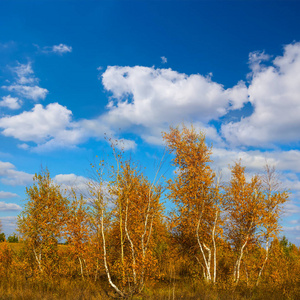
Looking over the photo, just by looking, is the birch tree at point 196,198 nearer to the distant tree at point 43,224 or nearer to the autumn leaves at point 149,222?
the autumn leaves at point 149,222

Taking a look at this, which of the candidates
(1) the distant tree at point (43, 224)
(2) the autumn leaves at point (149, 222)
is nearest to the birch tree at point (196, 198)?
(2) the autumn leaves at point (149, 222)

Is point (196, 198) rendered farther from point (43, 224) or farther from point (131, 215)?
point (43, 224)

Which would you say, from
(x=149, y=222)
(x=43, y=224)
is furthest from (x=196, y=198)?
(x=43, y=224)

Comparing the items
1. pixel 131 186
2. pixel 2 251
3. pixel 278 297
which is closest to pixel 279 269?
pixel 278 297

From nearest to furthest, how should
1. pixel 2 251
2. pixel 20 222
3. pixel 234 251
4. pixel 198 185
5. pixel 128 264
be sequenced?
pixel 128 264, pixel 198 185, pixel 234 251, pixel 20 222, pixel 2 251

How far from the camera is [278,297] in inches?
670

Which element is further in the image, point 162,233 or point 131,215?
point 162,233

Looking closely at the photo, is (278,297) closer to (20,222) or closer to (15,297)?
(15,297)

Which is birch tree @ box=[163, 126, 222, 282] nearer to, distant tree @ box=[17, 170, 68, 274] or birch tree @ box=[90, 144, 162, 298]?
birch tree @ box=[90, 144, 162, 298]

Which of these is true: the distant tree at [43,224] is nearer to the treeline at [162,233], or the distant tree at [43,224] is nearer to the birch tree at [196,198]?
the treeline at [162,233]

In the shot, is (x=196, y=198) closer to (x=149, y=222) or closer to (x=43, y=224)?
(x=149, y=222)

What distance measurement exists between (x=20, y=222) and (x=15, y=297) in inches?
407

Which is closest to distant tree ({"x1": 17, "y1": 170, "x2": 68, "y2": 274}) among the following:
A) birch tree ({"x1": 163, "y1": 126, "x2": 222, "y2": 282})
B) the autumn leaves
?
the autumn leaves

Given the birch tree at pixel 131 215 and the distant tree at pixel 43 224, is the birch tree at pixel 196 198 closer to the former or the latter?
the birch tree at pixel 131 215
